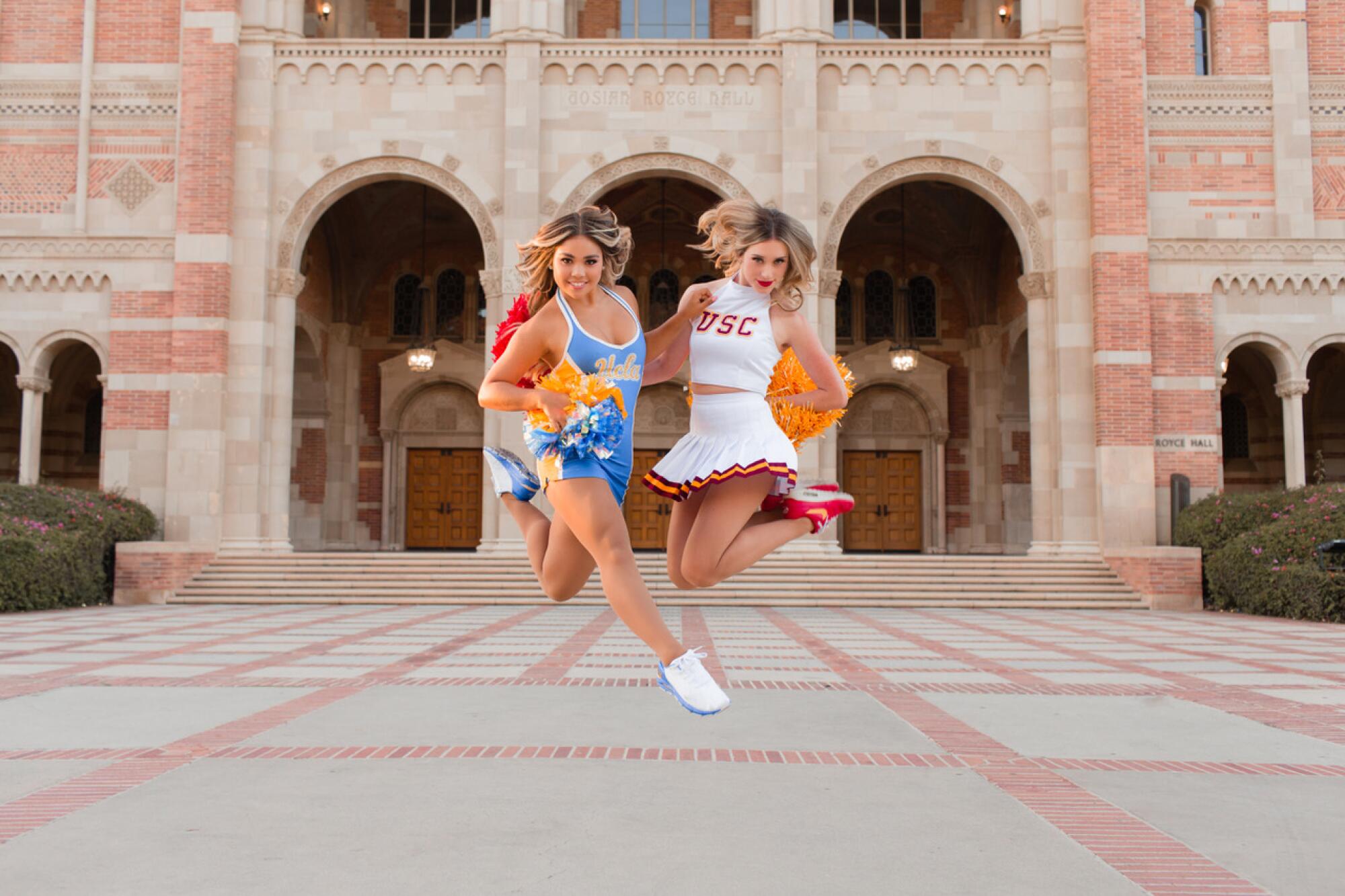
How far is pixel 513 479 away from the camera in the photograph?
4.51 meters

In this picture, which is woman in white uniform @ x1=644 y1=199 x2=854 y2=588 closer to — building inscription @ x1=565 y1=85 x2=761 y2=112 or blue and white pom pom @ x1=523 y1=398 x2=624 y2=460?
blue and white pom pom @ x1=523 y1=398 x2=624 y2=460

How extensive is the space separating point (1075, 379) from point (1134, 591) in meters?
4.00

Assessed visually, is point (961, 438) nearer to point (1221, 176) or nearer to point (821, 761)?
point (1221, 176)

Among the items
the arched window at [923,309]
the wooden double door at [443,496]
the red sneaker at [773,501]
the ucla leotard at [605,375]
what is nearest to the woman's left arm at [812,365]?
the red sneaker at [773,501]

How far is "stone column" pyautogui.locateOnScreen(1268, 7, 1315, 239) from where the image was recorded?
20328mm

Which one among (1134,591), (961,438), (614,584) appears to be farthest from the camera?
(961,438)

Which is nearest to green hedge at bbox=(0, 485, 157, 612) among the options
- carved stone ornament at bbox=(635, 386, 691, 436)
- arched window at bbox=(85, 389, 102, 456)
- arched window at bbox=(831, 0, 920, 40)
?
arched window at bbox=(85, 389, 102, 456)

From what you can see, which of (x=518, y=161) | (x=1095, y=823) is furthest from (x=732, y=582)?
(x=1095, y=823)

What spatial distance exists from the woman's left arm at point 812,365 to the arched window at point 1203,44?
20.0 meters

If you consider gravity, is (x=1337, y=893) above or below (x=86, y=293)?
below

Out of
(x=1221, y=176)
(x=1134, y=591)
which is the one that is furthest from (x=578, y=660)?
(x=1221, y=176)

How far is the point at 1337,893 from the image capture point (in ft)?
11.0

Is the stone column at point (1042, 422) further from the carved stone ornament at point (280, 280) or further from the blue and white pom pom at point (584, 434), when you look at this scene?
the blue and white pom pom at point (584, 434)

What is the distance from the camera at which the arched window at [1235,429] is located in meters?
25.6
